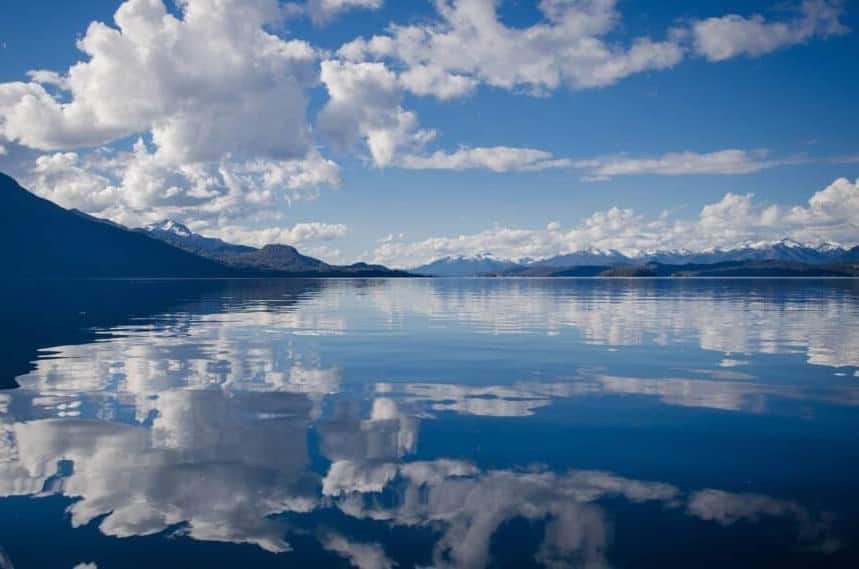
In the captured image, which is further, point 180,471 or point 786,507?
point 180,471

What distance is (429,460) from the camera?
19.1 metres

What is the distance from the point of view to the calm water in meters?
13.5

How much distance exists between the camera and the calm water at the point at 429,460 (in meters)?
13.5

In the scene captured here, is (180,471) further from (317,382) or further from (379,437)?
(317,382)

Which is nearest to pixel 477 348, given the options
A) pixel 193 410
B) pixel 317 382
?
pixel 317 382

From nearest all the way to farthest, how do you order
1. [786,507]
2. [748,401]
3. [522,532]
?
[522,532]
[786,507]
[748,401]

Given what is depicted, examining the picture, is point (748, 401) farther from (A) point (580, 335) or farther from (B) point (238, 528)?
(A) point (580, 335)

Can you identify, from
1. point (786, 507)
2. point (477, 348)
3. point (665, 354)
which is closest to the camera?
point (786, 507)

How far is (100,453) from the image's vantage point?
19625mm

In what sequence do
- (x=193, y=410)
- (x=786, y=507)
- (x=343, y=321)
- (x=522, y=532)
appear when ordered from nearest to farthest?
(x=522, y=532) → (x=786, y=507) → (x=193, y=410) → (x=343, y=321)

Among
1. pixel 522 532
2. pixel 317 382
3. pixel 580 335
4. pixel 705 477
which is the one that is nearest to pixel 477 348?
pixel 580 335

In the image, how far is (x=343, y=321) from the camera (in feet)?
234

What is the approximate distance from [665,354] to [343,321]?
3977 cm

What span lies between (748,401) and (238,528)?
23532 mm
